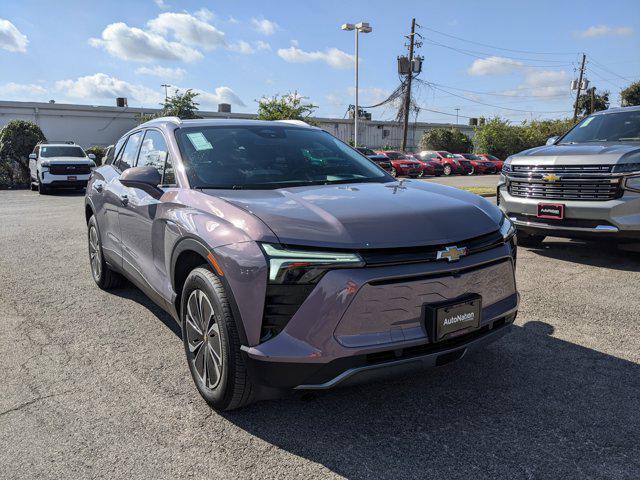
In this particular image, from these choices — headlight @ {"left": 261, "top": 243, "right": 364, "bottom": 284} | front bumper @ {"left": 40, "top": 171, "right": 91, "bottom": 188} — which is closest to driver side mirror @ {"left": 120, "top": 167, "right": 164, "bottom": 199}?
headlight @ {"left": 261, "top": 243, "right": 364, "bottom": 284}

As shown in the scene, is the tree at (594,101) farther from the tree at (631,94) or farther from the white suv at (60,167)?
the white suv at (60,167)

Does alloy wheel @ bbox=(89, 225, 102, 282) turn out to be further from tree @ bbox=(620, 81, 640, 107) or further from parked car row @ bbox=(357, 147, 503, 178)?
tree @ bbox=(620, 81, 640, 107)

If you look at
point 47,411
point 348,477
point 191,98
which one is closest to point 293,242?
point 348,477

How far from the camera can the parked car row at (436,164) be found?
98.2ft

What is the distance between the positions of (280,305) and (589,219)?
496cm

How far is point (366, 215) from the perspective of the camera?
8.80 feet

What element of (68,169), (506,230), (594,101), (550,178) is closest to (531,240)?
(550,178)

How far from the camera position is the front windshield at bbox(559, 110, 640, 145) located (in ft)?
23.2

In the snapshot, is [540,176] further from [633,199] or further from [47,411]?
[47,411]

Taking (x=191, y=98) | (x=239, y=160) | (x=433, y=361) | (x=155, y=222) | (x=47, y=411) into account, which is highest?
(x=191, y=98)

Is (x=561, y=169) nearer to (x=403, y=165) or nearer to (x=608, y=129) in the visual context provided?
(x=608, y=129)

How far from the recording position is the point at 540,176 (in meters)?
6.61

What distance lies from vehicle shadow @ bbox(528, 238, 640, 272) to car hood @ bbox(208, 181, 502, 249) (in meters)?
4.04

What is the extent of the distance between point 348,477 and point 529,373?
163 centimetres
